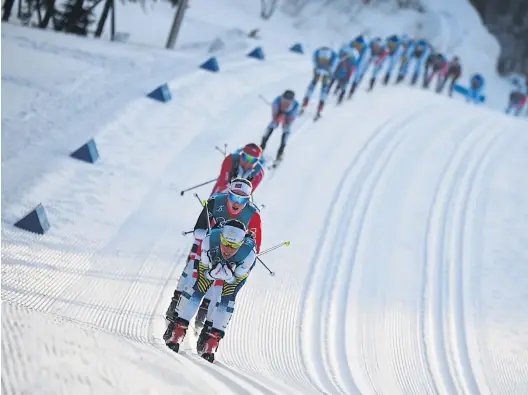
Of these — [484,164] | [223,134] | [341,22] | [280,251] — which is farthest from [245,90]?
[341,22]

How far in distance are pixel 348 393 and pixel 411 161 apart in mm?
8510

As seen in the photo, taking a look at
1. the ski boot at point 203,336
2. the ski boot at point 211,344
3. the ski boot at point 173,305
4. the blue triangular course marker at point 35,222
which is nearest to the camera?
the ski boot at point 211,344

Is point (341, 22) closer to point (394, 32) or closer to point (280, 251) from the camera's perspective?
point (394, 32)

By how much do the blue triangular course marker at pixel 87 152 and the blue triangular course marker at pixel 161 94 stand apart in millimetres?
3508

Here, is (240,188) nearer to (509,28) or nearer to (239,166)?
(239,166)

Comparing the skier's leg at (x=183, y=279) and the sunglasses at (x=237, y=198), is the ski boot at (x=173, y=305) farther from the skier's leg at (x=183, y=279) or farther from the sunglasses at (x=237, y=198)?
the sunglasses at (x=237, y=198)

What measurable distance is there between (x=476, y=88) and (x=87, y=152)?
16958 millimetres

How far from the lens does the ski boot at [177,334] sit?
6.59 m

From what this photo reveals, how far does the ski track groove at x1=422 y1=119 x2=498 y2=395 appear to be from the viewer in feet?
27.2

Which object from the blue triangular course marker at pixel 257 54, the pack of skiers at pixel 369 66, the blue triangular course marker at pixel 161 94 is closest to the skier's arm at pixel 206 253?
the blue triangular course marker at pixel 161 94

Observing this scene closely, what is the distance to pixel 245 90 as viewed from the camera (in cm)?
1684

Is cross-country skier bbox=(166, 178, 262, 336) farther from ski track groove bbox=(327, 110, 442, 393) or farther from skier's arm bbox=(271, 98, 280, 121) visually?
skier's arm bbox=(271, 98, 280, 121)

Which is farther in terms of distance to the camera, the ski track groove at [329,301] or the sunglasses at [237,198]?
the ski track groove at [329,301]

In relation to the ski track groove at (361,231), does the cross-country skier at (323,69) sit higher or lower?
higher
